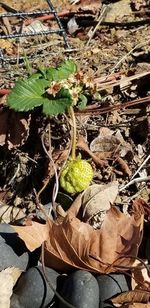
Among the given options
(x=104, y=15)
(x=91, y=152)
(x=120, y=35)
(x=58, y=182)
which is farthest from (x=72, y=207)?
(x=104, y=15)

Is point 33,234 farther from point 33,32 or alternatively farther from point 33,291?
point 33,32

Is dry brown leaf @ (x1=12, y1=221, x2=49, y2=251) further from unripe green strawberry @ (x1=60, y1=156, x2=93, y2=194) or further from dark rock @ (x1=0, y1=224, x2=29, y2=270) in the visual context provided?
unripe green strawberry @ (x1=60, y1=156, x2=93, y2=194)

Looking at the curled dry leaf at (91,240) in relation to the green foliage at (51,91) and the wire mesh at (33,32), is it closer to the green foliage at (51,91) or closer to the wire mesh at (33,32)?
the green foliage at (51,91)

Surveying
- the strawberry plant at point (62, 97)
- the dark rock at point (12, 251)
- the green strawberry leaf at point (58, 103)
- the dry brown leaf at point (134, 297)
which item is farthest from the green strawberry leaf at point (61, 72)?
the dry brown leaf at point (134, 297)

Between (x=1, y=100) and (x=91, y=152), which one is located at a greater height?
(x=1, y=100)

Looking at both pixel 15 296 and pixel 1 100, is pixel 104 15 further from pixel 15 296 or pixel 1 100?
pixel 15 296

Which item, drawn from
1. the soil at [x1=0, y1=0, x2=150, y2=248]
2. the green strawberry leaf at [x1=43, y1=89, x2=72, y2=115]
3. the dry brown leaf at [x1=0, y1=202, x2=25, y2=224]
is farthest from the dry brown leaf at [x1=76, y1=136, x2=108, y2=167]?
the dry brown leaf at [x1=0, y1=202, x2=25, y2=224]

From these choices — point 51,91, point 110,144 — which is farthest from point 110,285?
Answer: point 51,91
